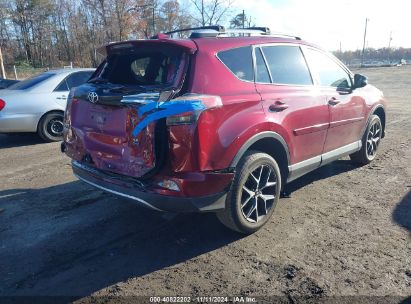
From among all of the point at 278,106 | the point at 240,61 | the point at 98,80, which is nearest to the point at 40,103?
the point at 98,80

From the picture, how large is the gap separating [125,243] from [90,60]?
50806 millimetres

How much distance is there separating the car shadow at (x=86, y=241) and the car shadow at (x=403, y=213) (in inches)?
70.9

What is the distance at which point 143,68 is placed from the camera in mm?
4109

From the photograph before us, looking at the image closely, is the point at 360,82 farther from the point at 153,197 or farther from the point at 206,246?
the point at 153,197

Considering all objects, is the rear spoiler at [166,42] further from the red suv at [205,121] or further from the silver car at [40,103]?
the silver car at [40,103]

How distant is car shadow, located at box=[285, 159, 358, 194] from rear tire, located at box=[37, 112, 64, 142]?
538 centimetres

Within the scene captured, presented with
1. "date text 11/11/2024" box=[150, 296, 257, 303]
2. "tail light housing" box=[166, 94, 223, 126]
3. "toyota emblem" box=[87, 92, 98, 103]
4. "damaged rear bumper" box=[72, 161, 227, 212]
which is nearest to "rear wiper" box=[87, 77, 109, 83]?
"toyota emblem" box=[87, 92, 98, 103]

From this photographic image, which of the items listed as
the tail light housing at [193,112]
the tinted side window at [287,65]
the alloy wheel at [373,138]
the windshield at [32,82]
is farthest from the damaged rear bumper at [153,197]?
the windshield at [32,82]

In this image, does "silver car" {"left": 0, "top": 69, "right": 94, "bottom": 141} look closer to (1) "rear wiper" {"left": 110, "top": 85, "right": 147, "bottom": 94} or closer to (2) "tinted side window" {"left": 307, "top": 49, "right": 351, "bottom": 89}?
(1) "rear wiper" {"left": 110, "top": 85, "right": 147, "bottom": 94}

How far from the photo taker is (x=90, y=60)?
165 feet

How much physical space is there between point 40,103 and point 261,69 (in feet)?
18.2

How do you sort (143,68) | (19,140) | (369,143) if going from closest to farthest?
(143,68) < (369,143) < (19,140)

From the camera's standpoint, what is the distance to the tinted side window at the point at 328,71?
15.5ft

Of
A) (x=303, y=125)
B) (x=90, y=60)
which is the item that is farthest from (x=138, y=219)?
(x=90, y=60)
